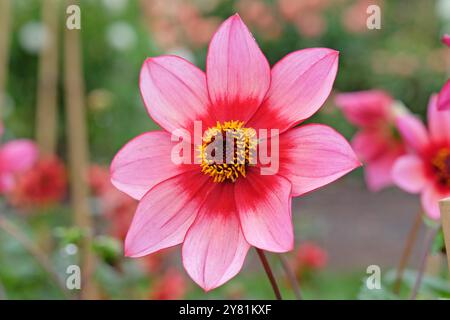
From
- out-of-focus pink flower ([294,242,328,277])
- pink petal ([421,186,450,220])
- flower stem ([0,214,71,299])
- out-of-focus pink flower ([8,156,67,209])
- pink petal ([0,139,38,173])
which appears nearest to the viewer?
pink petal ([421,186,450,220])

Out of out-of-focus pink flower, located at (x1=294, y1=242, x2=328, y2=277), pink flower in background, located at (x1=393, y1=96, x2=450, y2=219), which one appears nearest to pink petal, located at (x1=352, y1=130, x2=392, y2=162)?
pink flower in background, located at (x1=393, y1=96, x2=450, y2=219)

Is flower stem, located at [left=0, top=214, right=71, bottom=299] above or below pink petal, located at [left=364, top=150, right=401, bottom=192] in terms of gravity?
below

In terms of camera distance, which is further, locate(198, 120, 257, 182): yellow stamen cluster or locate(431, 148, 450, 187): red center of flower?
locate(431, 148, 450, 187): red center of flower

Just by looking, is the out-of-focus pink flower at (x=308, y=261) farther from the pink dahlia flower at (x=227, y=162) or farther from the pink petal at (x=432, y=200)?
the pink dahlia flower at (x=227, y=162)

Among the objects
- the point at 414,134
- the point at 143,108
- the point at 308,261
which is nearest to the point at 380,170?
the point at 414,134

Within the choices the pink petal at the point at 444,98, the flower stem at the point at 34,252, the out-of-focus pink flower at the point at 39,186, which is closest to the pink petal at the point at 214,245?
the pink petal at the point at 444,98

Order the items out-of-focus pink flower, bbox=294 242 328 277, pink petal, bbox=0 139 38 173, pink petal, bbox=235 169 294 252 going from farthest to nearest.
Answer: out-of-focus pink flower, bbox=294 242 328 277 → pink petal, bbox=0 139 38 173 → pink petal, bbox=235 169 294 252

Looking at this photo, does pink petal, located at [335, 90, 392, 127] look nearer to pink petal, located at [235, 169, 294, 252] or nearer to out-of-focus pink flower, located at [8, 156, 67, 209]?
pink petal, located at [235, 169, 294, 252]
